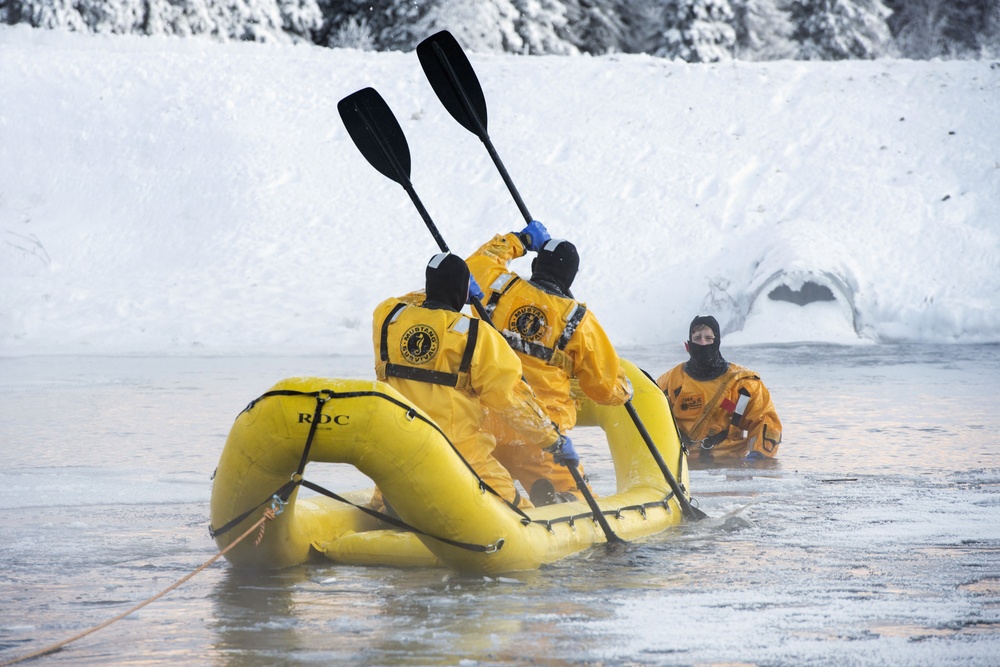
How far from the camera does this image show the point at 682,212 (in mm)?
17219

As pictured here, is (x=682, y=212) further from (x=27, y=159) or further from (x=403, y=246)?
(x=27, y=159)

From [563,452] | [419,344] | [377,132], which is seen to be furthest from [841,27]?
[419,344]

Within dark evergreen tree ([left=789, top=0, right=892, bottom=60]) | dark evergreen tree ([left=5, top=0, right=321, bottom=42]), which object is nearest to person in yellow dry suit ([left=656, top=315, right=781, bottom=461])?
dark evergreen tree ([left=5, top=0, right=321, bottom=42])

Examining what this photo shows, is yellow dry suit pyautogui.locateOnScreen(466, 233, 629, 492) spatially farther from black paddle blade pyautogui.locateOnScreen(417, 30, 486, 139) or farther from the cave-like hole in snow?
the cave-like hole in snow

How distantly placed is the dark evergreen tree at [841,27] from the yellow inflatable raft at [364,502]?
88.5ft

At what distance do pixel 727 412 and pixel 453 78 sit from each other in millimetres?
2759

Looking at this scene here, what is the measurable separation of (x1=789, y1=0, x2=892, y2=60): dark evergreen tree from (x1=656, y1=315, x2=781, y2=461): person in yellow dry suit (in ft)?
78.7

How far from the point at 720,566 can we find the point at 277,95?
1582cm

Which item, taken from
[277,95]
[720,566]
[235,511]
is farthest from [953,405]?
[277,95]

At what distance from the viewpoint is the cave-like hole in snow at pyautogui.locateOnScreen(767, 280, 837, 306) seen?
49.3 feet

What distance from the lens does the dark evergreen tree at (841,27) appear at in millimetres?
30375

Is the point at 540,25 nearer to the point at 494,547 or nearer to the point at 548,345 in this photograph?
the point at 548,345

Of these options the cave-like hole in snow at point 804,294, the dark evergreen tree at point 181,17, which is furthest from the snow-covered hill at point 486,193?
the dark evergreen tree at point 181,17

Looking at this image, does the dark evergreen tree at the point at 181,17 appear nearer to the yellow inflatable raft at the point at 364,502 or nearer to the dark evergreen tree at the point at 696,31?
the dark evergreen tree at the point at 696,31
